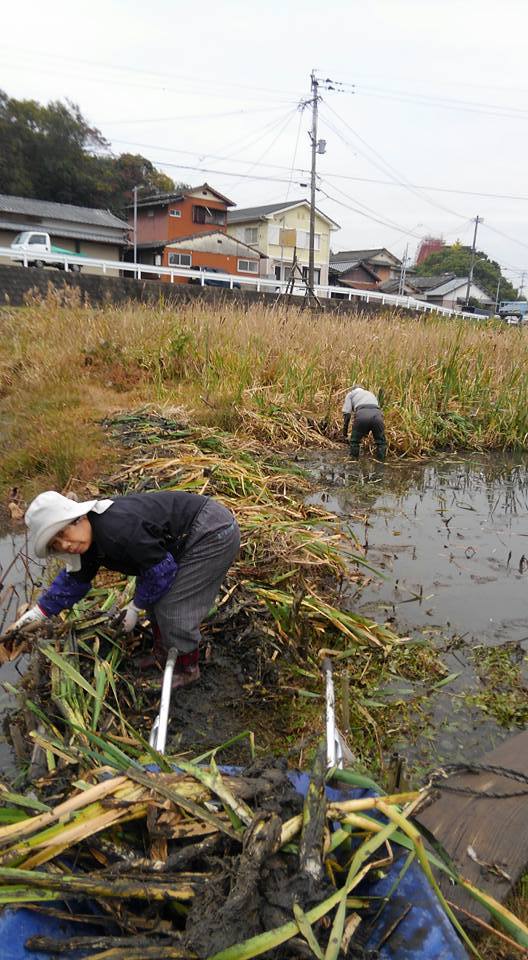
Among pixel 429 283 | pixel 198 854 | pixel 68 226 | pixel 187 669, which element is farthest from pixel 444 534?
pixel 429 283

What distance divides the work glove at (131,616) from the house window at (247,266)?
3882 cm

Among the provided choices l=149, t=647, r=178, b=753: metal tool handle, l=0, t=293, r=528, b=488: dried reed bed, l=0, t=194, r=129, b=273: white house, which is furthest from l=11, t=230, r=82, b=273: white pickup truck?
l=149, t=647, r=178, b=753: metal tool handle

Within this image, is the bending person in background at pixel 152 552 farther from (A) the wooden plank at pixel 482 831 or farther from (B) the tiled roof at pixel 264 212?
(B) the tiled roof at pixel 264 212

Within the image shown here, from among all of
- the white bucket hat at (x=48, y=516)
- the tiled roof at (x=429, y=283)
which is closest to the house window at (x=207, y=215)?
the tiled roof at (x=429, y=283)

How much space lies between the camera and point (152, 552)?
2449 mm

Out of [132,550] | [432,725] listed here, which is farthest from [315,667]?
[132,550]

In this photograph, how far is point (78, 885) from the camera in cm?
134

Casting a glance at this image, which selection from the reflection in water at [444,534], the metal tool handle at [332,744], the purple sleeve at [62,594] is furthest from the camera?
the reflection in water at [444,534]

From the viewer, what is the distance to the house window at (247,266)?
127 feet

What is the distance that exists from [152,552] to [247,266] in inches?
1559

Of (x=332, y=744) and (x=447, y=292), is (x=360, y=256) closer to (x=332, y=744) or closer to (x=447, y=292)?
(x=447, y=292)

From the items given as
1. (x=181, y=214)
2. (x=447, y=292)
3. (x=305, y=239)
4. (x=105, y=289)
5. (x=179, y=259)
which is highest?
(x=181, y=214)

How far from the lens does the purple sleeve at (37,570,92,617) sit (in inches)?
96.9

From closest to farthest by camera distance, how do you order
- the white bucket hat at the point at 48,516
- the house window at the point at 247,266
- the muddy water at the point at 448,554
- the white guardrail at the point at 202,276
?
1. the white bucket hat at the point at 48,516
2. the muddy water at the point at 448,554
3. the white guardrail at the point at 202,276
4. the house window at the point at 247,266
